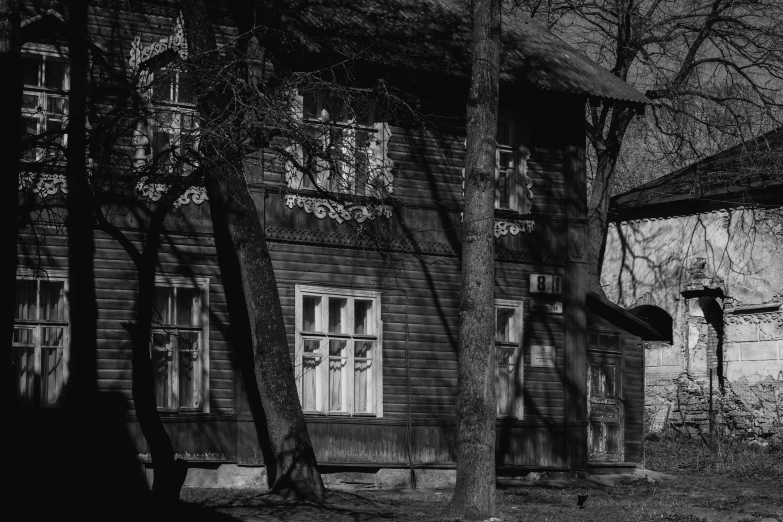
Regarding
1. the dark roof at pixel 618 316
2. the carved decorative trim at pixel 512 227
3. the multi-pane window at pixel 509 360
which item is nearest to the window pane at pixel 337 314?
the multi-pane window at pixel 509 360

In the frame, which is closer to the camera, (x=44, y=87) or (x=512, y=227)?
(x=44, y=87)

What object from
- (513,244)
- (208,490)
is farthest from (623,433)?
(208,490)

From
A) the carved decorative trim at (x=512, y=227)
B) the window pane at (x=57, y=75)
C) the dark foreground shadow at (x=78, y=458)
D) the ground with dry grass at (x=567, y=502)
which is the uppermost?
the window pane at (x=57, y=75)

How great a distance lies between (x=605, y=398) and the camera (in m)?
23.8

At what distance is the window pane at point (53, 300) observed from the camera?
1691 centimetres

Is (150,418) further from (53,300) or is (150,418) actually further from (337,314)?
(337,314)

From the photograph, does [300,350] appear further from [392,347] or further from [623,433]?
[623,433]

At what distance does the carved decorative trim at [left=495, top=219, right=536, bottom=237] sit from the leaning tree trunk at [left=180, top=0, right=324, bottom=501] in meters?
5.45

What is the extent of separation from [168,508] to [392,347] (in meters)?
6.28

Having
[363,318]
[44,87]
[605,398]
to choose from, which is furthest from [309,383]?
[605,398]

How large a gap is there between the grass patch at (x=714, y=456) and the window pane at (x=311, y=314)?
933 centimetres

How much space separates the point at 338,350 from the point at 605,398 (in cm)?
691

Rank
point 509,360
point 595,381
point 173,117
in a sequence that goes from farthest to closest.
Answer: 1. point 595,381
2. point 509,360
3. point 173,117

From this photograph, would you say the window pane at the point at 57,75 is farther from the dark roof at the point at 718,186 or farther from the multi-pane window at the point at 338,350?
the dark roof at the point at 718,186
